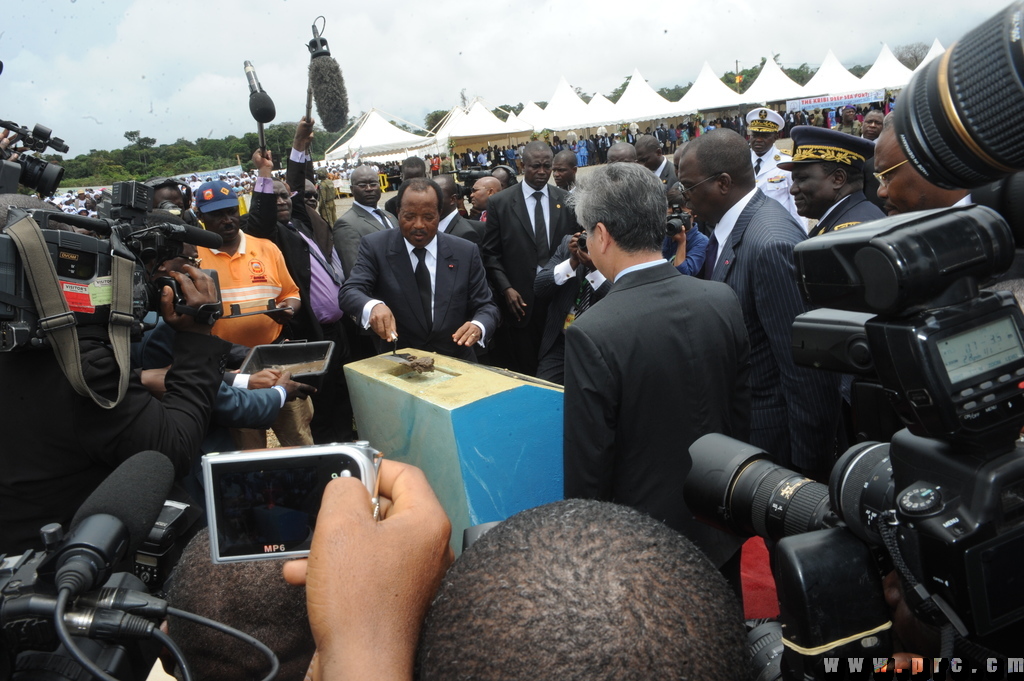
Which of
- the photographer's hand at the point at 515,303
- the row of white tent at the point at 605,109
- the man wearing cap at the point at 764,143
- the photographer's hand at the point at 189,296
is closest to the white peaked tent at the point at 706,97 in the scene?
the row of white tent at the point at 605,109

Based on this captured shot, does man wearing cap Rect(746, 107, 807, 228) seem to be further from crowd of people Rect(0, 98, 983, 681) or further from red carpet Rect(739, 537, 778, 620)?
red carpet Rect(739, 537, 778, 620)

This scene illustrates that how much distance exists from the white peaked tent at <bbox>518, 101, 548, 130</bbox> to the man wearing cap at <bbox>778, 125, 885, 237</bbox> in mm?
27829

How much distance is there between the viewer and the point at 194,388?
2137mm

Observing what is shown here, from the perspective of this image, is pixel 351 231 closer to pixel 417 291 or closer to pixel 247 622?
pixel 417 291

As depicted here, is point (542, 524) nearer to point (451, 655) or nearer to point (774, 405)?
point (451, 655)

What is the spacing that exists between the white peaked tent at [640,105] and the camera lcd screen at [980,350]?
29.4 metres

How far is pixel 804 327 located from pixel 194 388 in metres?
1.83

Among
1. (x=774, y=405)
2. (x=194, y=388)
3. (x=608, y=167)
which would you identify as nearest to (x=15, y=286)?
(x=194, y=388)

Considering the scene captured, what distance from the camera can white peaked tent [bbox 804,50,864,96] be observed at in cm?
2622

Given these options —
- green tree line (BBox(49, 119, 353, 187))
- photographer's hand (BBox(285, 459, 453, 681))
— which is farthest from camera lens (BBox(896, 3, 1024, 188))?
green tree line (BBox(49, 119, 353, 187))

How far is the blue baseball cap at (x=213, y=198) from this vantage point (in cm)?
405

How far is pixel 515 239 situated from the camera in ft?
17.3

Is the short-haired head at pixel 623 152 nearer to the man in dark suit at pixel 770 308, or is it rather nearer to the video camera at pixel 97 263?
the man in dark suit at pixel 770 308

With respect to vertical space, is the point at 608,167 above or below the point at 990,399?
above
